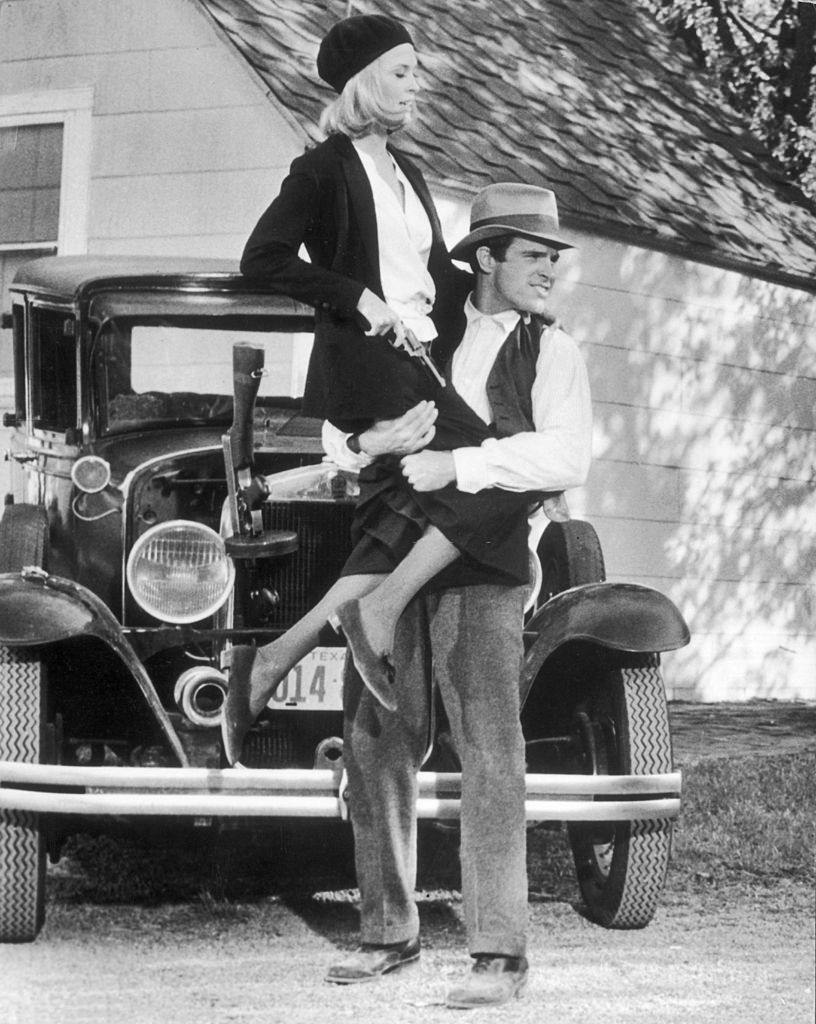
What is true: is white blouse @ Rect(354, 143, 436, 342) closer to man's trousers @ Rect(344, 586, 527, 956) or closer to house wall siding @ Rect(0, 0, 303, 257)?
man's trousers @ Rect(344, 586, 527, 956)

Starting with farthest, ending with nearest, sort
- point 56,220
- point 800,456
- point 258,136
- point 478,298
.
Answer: point 800,456
point 56,220
point 258,136
point 478,298

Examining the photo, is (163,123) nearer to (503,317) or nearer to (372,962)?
(503,317)

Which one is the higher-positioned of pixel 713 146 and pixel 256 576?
pixel 713 146

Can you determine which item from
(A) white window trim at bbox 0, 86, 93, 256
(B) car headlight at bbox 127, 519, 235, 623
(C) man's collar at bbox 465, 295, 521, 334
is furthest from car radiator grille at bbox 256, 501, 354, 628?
(A) white window trim at bbox 0, 86, 93, 256

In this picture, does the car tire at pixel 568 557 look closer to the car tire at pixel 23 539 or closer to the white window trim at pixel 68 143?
the car tire at pixel 23 539

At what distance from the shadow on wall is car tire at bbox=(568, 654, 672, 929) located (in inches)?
209

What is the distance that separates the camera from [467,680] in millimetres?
3736

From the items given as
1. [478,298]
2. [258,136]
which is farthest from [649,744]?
[258,136]

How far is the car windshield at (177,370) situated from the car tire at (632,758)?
147 cm

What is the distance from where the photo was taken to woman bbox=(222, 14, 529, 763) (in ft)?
12.2

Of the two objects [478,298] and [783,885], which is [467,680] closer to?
[478,298]

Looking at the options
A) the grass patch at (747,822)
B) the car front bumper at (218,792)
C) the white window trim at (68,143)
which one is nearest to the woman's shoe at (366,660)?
the car front bumper at (218,792)

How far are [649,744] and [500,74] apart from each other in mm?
6207

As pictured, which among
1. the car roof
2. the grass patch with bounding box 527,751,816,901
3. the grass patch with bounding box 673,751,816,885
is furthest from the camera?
the car roof
